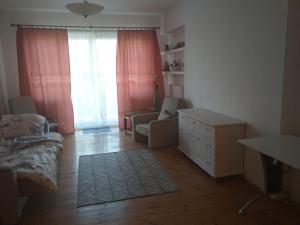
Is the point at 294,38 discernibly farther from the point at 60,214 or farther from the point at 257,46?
the point at 60,214

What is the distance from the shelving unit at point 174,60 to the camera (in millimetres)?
4883

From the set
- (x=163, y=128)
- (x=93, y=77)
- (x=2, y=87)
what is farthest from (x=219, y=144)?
(x=2, y=87)

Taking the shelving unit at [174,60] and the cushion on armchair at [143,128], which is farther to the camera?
the shelving unit at [174,60]

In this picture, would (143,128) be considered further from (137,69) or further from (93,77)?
(93,77)

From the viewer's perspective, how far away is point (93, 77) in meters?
5.41

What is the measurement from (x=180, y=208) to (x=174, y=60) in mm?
3547

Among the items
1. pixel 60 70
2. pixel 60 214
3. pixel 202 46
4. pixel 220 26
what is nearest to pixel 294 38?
pixel 220 26

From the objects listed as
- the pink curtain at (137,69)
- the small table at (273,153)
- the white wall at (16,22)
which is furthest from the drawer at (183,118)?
the white wall at (16,22)

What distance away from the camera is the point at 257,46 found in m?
2.61

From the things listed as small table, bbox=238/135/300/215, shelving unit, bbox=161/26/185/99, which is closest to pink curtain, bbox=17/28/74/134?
shelving unit, bbox=161/26/185/99

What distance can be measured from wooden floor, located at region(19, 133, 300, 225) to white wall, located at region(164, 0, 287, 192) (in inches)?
15.6

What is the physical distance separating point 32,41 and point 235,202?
15.4 feet

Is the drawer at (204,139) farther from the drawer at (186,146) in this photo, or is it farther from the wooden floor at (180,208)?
the wooden floor at (180,208)

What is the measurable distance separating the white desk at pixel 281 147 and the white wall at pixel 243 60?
0.23 m
